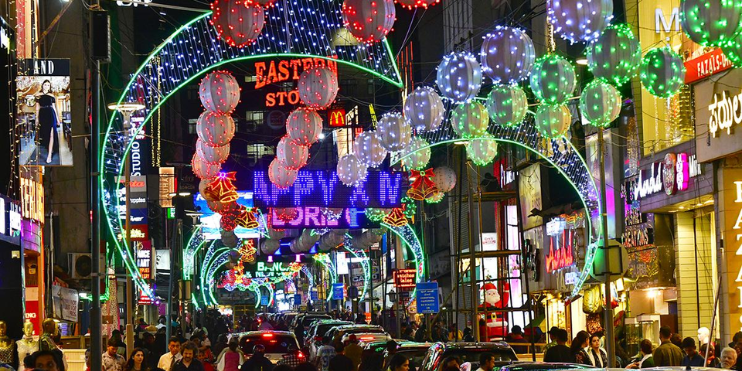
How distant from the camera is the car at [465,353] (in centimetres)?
1805

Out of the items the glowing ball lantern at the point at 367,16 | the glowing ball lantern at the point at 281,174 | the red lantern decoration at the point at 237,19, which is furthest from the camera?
the glowing ball lantern at the point at 281,174

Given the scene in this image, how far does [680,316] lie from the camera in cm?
2878

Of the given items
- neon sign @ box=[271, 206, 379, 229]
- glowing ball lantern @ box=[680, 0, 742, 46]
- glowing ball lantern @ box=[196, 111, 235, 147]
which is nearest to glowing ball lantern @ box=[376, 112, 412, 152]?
glowing ball lantern @ box=[196, 111, 235, 147]

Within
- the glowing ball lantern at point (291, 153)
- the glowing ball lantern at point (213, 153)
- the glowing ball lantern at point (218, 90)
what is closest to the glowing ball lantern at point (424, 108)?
the glowing ball lantern at point (218, 90)

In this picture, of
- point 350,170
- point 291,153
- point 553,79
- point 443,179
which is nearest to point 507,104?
point 553,79

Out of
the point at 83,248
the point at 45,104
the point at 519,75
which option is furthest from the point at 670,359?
the point at 83,248

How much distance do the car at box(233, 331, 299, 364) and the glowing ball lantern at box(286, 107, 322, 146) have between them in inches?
218

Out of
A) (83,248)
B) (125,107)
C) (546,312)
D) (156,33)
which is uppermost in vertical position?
(156,33)

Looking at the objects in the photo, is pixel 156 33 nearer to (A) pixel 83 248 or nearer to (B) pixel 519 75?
(A) pixel 83 248

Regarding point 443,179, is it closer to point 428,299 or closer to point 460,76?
point 428,299

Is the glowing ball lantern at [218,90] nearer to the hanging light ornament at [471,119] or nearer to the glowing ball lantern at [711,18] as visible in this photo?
the hanging light ornament at [471,119]

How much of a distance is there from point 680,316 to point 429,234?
4029 cm

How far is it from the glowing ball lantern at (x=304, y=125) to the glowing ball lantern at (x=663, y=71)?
364 inches

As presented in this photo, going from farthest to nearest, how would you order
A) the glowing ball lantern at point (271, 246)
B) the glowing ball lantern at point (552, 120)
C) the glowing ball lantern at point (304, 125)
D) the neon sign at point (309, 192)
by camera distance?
the glowing ball lantern at point (271, 246)
the neon sign at point (309, 192)
the glowing ball lantern at point (304, 125)
the glowing ball lantern at point (552, 120)
